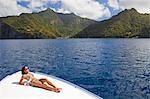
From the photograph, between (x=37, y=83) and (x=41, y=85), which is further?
(x=37, y=83)

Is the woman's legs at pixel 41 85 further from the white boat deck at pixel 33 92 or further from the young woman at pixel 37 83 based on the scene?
the white boat deck at pixel 33 92

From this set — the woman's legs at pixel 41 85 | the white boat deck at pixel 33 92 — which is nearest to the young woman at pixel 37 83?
the woman's legs at pixel 41 85

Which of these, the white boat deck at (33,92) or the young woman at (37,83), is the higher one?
the young woman at (37,83)

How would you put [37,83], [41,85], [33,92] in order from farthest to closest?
[37,83]
[41,85]
[33,92]

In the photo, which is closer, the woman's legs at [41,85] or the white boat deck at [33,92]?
the white boat deck at [33,92]

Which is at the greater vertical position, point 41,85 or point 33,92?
point 41,85

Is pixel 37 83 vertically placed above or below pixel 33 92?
above

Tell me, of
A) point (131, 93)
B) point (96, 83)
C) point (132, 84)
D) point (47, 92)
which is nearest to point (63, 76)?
point (96, 83)

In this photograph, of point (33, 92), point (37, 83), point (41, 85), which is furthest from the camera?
point (37, 83)

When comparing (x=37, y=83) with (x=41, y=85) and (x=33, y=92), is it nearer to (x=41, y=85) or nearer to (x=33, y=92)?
(x=41, y=85)

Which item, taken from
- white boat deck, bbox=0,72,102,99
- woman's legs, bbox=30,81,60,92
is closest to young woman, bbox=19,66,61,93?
woman's legs, bbox=30,81,60,92

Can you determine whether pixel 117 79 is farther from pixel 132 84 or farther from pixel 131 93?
pixel 131 93

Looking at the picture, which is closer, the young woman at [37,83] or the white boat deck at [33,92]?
the white boat deck at [33,92]

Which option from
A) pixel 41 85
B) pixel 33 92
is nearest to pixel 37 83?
pixel 41 85
